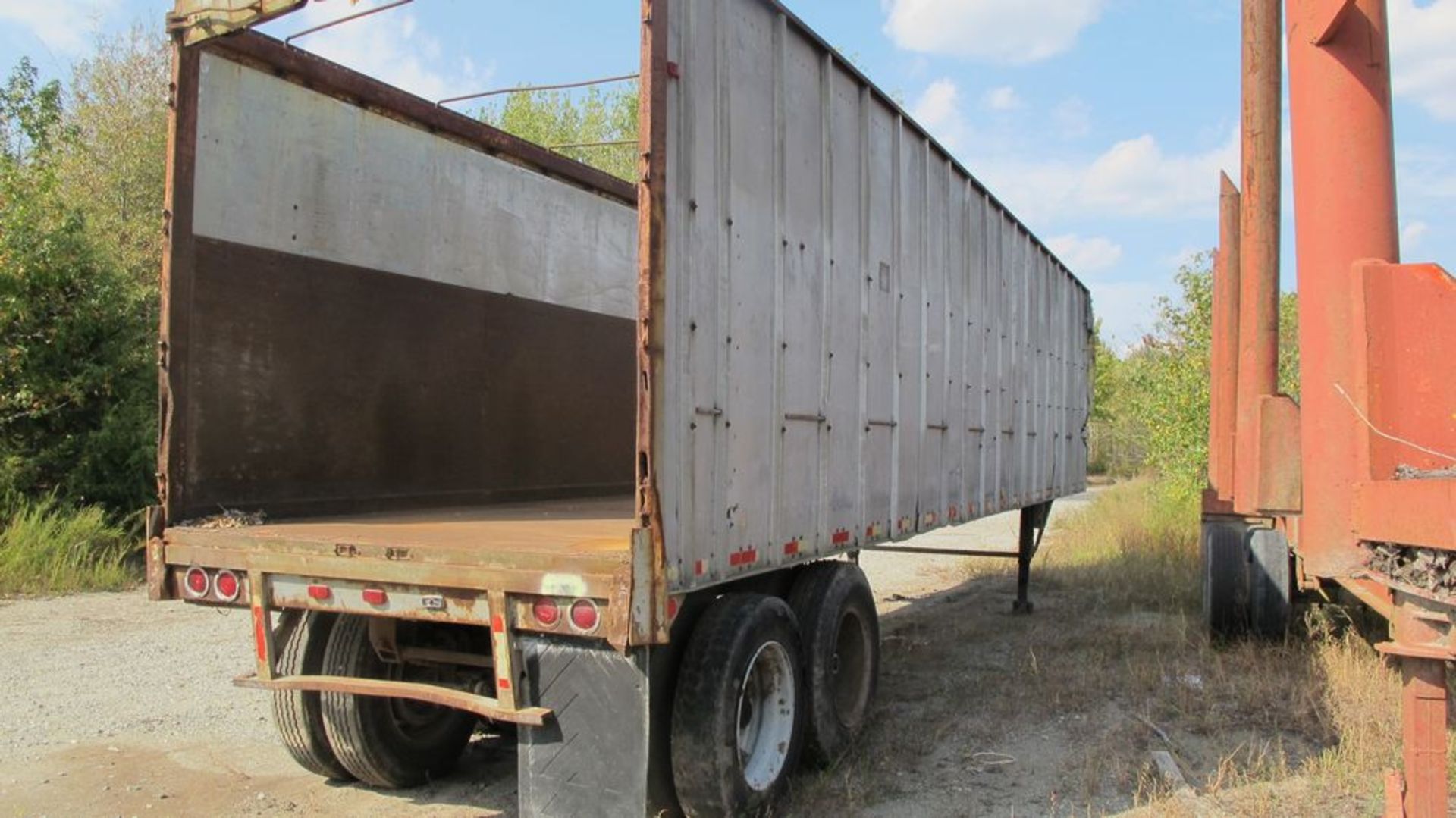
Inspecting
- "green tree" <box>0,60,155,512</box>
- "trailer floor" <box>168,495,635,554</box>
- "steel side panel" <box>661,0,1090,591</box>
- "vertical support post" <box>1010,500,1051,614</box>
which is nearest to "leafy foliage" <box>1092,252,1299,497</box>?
"vertical support post" <box>1010,500,1051,614</box>

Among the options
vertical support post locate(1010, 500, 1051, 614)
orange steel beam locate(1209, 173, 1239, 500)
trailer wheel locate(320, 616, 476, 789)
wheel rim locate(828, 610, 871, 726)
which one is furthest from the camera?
vertical support post locate(1010, 500, 1051, 614)

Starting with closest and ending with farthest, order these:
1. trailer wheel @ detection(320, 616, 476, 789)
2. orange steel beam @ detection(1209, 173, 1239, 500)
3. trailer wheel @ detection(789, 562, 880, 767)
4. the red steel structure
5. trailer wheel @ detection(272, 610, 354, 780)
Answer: the red steel structure
trailer wheel @ detection(272, 610, 354, 780)
trailer wheel @ detection(320, 616, 476, 789)
trailer wheel @ detection(789, 562, 880, 767)
orange steel beam @ detection(1209, 173, 1239, 500)

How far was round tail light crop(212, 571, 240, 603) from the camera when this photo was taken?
4277mm

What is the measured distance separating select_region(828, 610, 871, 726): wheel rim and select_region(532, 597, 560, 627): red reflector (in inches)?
87.6

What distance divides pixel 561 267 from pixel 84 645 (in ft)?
14.7

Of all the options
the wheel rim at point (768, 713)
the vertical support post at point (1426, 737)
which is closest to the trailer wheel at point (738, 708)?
the wheel rim at point (768, 713)

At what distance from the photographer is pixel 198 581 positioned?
4.35 meters

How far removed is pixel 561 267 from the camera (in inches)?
289

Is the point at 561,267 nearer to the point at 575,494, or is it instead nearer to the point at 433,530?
the point at 575,494

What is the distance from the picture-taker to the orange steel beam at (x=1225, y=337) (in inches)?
239

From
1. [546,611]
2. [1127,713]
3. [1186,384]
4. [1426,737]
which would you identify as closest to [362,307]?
[546,611]

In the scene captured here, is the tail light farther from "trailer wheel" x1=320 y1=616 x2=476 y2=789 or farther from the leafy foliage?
the leafy foliage

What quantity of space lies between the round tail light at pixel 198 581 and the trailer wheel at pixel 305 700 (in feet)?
1.24

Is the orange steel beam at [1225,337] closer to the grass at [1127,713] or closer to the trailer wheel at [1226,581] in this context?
the trailer wheel at [1226,581]
